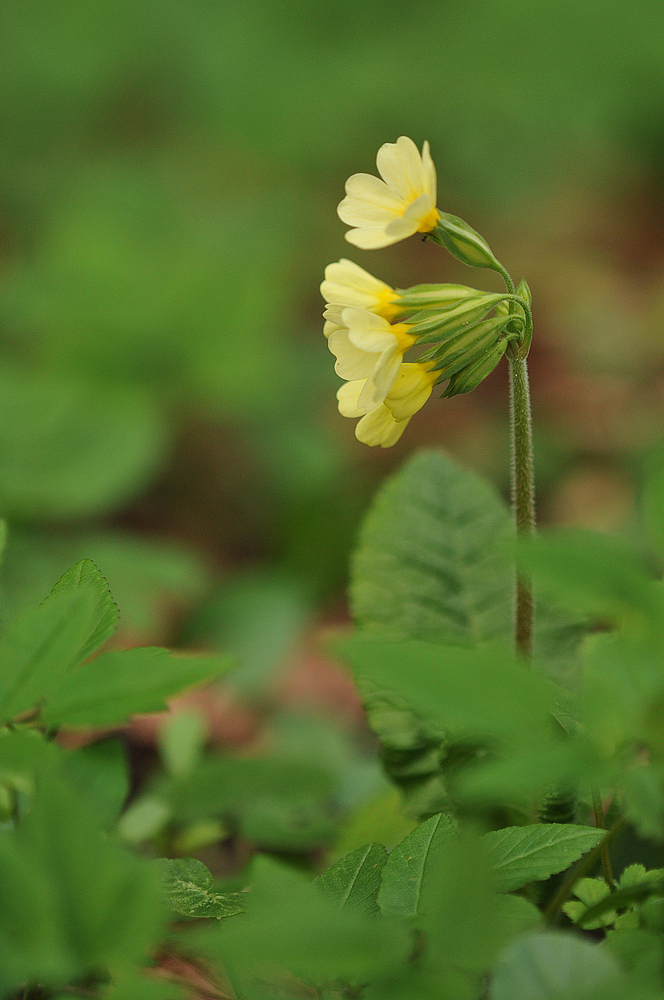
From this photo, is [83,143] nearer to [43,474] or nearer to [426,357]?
[43,474]

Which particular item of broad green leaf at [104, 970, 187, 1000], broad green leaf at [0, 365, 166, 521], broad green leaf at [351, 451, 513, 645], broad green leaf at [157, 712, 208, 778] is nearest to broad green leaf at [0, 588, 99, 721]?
broad green leaf at [104, 970, 187, 1000]

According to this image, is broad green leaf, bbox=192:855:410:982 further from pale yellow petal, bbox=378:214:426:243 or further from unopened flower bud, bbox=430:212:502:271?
unopened flower bud, bbox=430:212:502:271

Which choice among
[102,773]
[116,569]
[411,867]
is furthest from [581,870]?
[116,569]

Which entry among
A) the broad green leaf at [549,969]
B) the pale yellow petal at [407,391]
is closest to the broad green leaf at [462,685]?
the broad green leaf at [549,969]

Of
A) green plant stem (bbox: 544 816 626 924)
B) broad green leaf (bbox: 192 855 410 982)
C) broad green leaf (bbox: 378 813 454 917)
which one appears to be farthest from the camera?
green plant stem (bbox: 544 816 626 924)

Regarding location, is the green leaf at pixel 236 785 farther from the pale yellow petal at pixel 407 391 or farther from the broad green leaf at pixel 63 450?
the broad green leaf at pixel 63 450

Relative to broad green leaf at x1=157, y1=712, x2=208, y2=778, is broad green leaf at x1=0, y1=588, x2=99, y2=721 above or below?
above
